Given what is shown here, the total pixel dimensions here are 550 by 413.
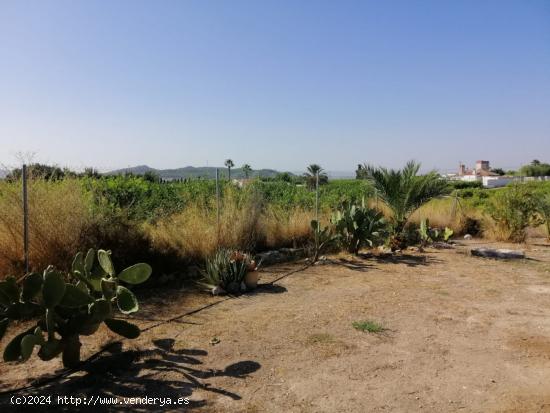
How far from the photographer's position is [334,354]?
4.00 meters

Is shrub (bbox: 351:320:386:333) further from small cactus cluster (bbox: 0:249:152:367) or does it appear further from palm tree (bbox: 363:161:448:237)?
palm tree (bbox: 363:161:448:237)

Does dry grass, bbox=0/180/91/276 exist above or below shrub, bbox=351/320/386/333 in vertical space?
above

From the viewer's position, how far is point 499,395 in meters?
3.26

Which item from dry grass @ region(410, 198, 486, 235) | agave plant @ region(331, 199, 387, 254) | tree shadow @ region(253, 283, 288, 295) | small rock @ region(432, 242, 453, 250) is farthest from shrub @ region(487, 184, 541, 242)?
tree shadow @ region(253, 283, 288, 295)

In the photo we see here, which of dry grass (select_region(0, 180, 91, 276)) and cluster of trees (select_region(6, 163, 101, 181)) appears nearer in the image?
dry grass (select_region(0, 180, 91, 276))

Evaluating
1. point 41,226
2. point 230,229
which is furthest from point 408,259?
point 41,226

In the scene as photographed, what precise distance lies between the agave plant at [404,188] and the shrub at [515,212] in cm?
280

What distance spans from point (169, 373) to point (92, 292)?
39.3 inches

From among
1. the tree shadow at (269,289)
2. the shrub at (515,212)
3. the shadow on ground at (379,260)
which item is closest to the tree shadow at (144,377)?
the tree shadow at (269,289)

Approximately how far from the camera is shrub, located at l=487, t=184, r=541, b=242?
38.2ft

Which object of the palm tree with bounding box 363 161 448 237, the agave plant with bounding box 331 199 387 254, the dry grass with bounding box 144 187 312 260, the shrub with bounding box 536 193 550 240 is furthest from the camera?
the shrub with bounding box 536 193 550 240

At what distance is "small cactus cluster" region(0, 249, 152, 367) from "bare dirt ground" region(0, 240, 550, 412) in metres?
0.33

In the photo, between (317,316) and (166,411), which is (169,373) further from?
(317,316)

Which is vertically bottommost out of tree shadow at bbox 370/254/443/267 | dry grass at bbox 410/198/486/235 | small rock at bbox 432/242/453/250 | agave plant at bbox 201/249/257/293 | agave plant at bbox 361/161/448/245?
tree shadow at bbox 370/254/443/267
